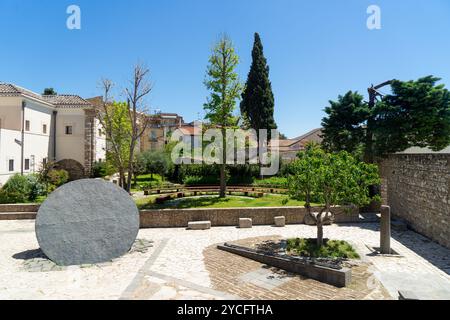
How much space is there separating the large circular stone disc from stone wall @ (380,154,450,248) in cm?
1326

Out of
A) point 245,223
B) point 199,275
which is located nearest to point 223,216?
point 245,223

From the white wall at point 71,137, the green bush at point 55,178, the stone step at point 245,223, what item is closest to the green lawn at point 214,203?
the stone step at point 245,223

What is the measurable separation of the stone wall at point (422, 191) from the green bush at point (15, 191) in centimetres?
2568

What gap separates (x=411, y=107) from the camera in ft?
56.3

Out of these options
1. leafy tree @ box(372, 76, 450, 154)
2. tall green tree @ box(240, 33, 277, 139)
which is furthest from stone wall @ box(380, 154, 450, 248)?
tall green tree @ box(240, 33, 277, 139)

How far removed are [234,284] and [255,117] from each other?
29130 mm

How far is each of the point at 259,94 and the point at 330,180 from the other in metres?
26.7

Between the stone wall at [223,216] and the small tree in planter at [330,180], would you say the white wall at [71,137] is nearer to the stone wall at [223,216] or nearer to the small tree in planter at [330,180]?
the stone wall at [223,216]

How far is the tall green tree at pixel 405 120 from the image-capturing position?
1669 centimetres

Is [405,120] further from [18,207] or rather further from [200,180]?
[18,207]

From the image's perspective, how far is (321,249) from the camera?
1095 centimetres

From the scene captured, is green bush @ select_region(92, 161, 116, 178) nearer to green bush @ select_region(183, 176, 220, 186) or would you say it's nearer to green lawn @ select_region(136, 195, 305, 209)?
green bush @ select_region(183, 176, 220, 186)

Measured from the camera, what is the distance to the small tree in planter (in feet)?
34.4

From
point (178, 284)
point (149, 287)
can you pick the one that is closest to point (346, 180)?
point (178, 284)
